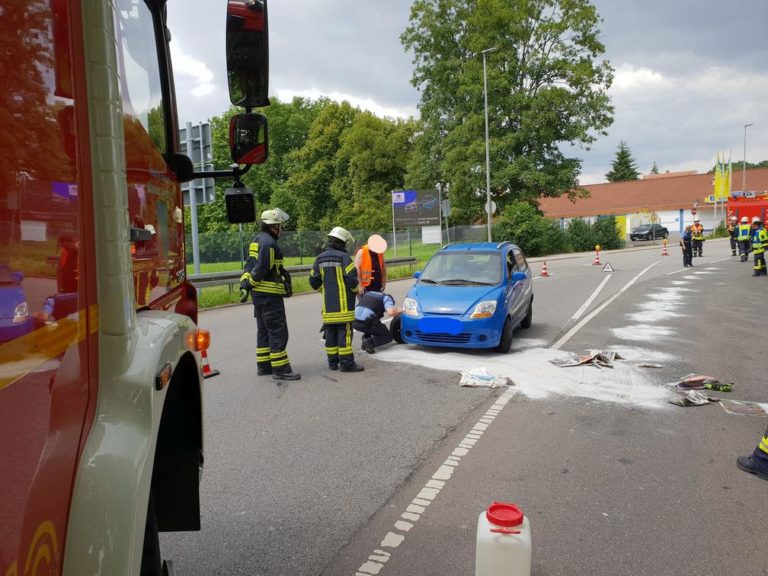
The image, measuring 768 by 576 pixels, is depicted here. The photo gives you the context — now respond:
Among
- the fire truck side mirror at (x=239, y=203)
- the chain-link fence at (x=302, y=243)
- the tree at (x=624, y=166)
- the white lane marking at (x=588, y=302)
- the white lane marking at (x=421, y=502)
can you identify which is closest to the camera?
the white lane marking at (x=421, y=502)

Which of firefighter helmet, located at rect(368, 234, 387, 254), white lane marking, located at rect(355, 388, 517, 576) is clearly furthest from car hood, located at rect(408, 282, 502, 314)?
white lane marking, located at rect(355, 388, 517, 576)

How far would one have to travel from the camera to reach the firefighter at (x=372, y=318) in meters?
8.28

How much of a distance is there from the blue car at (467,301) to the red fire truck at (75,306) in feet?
19.7

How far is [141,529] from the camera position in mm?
1442

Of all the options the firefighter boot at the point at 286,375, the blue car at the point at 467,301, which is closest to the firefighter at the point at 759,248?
the blue car at the point at 467,301

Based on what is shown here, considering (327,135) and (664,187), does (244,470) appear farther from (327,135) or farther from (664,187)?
(664,187)

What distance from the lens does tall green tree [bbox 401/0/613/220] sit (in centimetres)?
3612

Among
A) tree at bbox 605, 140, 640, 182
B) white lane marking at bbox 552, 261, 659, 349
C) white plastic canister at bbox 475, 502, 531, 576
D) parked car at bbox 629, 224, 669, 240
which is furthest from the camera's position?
tree at bbox 605, 140, 640, 182

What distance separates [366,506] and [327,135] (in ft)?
159

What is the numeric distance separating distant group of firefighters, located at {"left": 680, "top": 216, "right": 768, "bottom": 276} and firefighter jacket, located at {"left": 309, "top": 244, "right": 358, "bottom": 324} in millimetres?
16007

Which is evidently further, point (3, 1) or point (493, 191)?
point (493, 191)

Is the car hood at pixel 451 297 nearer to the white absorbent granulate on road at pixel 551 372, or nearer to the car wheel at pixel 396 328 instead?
the car wheel at pixel 396 328

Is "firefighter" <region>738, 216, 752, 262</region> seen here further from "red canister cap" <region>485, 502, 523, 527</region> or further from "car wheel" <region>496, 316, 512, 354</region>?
"red canister cap" <region>485, 502, 523, 527</region>

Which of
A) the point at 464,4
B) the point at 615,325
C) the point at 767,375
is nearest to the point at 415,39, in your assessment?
the point at 464,4
